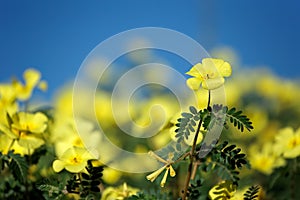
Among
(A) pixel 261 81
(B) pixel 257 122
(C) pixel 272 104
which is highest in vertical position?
(A) pixel 261 81

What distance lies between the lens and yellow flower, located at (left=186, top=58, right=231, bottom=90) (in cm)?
134

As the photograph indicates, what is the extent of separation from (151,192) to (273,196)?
0.62 meters

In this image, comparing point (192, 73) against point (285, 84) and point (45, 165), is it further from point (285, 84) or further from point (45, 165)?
point (285, 84)

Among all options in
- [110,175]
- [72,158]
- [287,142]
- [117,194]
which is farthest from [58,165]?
[287,142]

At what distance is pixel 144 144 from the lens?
2.91 meters

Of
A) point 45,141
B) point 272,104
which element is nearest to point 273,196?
point 45,141

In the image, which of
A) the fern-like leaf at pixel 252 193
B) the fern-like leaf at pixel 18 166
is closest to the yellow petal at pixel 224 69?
the fern-like leaf at pixel 252 193

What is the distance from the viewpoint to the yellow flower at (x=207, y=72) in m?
1.34

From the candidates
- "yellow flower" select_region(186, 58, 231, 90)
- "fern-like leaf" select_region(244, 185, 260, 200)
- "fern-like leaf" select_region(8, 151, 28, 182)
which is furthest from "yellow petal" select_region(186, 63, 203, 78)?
"fern-like leaf" select_region(8, 151, 28, 182)

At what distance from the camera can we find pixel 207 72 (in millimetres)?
1354

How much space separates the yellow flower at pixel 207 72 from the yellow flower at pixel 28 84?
87 cm

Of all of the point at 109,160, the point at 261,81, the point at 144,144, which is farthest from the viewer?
the point at 261,81

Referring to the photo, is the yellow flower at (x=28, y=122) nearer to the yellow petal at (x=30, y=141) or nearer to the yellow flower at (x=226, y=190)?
the yellow petal at (x=30, y=141)

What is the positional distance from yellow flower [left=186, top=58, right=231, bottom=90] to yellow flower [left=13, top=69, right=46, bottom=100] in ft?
2.86
